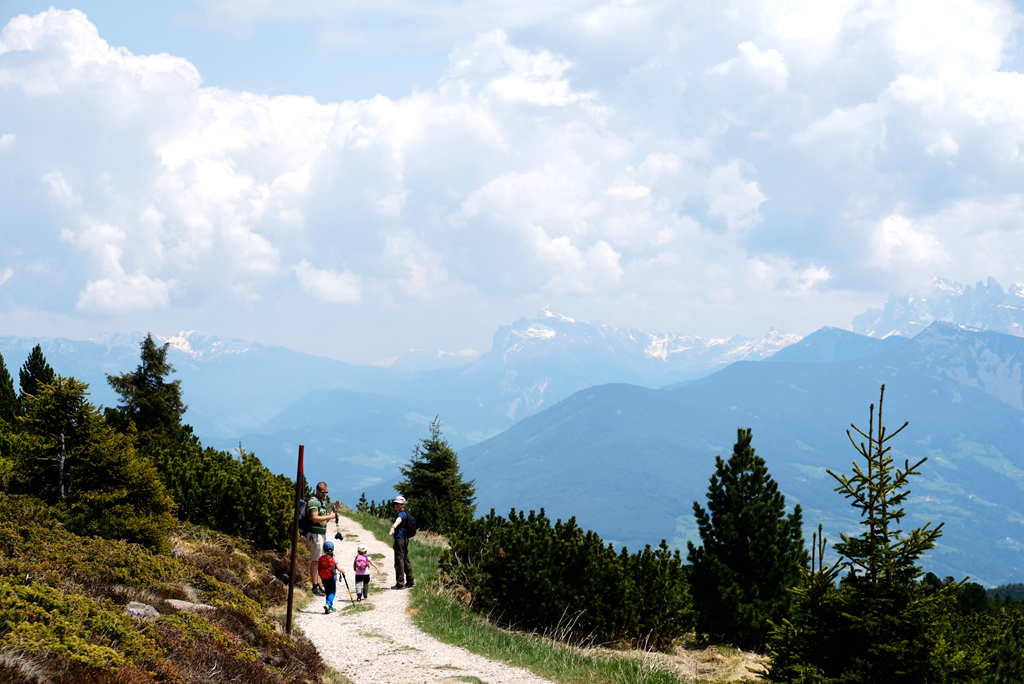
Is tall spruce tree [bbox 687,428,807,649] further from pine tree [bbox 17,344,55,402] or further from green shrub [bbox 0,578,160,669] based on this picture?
pine tree [bbox 17,344,55,402]

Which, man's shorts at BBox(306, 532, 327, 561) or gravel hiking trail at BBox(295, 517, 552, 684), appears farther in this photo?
man's shorts at BBox(306, 532, 327, 561)

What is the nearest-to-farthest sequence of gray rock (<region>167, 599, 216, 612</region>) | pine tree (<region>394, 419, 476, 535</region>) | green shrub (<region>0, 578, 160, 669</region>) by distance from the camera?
green shrub (<region>0, 578, 160, 669</region>) < gray rock (<region>167, 599, 216, 612</region>) < pine tree (<region>394, 419, 476, 535</region>)

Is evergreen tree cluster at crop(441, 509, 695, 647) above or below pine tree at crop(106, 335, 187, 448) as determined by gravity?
below

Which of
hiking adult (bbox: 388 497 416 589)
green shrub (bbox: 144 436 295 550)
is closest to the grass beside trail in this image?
hiking adult (bbox: 388 497 416 589)

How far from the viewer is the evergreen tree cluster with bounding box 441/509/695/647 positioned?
13734mm

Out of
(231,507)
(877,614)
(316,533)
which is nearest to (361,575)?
(316,533)

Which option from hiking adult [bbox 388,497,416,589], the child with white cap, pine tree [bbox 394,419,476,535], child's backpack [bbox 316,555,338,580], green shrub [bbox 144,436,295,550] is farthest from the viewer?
pine tree [bbox 394,419,476,535]

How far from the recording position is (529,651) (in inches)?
465

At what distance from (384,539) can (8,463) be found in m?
18.1

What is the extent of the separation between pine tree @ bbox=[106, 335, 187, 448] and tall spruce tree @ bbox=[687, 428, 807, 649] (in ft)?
94.4

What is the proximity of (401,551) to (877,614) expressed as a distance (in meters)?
13.1

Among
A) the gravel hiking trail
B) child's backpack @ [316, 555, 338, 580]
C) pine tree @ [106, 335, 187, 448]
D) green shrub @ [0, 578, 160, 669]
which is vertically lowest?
the gravel hiking trail

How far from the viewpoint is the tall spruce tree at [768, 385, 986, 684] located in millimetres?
6965

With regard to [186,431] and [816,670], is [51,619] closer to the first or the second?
[816,670]
